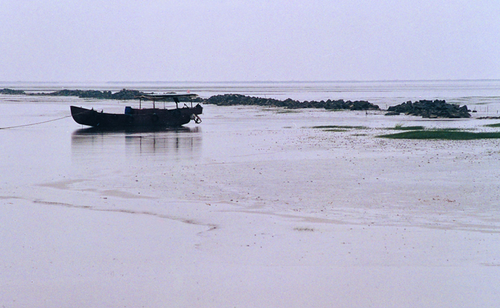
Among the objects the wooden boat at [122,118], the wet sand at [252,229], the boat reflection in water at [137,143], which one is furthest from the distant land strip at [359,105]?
the wet sand at [252,229]

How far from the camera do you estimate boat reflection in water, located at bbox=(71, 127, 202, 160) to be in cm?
2759

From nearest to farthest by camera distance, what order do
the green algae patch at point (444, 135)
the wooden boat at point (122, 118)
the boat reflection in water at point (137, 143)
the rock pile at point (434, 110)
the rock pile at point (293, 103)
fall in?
the boat reflection in water at point (137, 143) < the green algae patch at point (444, 135) < the wooden boat at point (122, 118) < the rock pile at point (434, 110) < the rock pile at point (293, 103)

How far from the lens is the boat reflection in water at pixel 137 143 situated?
90.5ft

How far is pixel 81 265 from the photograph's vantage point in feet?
36.7

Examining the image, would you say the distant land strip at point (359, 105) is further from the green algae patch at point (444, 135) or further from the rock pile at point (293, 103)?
the green algae patch at point (444, 135)

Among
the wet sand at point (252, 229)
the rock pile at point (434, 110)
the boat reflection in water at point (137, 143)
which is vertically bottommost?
the wet sand at point (252, 229)

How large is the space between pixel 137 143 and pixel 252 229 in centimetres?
2020

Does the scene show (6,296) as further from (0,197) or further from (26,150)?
(26,150)

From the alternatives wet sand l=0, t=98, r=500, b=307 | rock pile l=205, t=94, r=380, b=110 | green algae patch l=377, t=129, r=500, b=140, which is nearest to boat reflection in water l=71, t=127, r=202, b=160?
wet sand l=0, t=98, r=500, b=307

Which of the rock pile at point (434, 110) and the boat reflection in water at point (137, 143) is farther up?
the rock pile at point (434, 110)

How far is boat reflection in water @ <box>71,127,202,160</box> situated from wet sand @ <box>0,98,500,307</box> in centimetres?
78

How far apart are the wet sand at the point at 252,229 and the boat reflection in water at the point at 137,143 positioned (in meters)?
0.78

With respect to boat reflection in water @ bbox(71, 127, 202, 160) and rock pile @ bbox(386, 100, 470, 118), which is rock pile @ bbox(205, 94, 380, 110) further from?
boat reflection in water @ bbox(71, 127, 202, 160)

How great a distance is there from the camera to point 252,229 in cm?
1382
